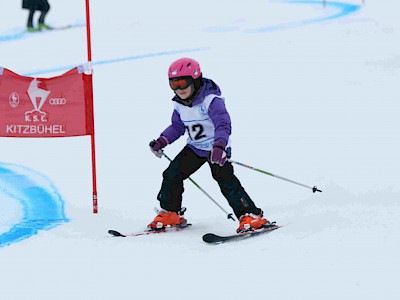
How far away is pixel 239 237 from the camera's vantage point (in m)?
4.93

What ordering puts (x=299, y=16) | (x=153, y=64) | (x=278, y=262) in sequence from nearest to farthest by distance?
1. (x=278, y=262)
2. (x=153, y=64)
3. (x=299, y=16)

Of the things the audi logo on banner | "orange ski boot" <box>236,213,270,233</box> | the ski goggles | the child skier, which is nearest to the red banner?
the audi logo on banner

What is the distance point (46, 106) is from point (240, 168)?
6.80 feet

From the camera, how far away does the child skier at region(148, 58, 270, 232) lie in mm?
4883

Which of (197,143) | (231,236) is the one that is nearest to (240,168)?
(197,143)

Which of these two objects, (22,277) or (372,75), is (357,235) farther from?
(372,75)

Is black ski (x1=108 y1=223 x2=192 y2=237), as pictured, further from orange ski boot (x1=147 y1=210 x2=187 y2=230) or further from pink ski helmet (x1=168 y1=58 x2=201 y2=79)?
pink ski helmet (x1=168 y1=58 x2=201 y2=79)

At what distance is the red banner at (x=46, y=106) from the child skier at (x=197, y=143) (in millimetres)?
794

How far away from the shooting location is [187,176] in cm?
529

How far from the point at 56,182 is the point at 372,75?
5892mm

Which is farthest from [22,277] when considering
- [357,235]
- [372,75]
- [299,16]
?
[299,16]

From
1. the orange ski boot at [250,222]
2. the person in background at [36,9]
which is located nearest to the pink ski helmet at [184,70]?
the orange ski boot at [250,222]

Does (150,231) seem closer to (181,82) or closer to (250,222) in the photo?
(250,222)

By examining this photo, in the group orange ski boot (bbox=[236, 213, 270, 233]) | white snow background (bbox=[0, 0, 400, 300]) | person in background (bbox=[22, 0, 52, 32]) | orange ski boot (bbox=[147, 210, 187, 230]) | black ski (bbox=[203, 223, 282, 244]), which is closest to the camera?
white snow background (bbox=[0, 0, 400, 300])
